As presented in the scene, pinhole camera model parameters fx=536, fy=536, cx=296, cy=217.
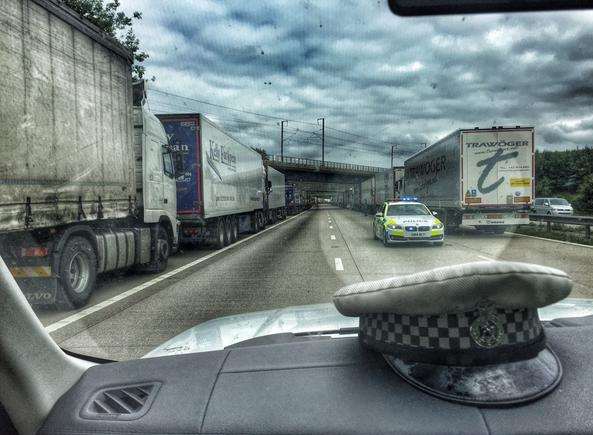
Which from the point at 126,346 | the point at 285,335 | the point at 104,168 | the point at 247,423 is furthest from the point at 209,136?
the point at 247,423

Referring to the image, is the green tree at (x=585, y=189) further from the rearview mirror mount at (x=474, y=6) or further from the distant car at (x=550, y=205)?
the rearview mirror mount at (x=474, y=6)

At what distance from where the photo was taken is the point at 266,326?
284 centimetres

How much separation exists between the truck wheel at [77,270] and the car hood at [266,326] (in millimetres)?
4059

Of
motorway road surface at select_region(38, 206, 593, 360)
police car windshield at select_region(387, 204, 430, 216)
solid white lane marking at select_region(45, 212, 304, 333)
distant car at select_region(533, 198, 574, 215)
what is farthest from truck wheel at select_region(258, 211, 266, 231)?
police car windshield at select_region(387, 204, 430, 216)

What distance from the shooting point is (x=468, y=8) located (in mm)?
1745

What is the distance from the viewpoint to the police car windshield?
11.3 metres

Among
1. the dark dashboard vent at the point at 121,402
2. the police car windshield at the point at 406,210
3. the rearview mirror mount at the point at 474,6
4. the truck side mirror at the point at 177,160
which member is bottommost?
the dark dashboard vent at the point at 121,402

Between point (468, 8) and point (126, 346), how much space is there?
3.61 meters

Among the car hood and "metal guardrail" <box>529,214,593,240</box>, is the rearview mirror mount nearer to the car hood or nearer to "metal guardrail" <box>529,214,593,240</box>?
the car hood

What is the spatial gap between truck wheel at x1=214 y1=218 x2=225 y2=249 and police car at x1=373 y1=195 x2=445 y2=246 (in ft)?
16.1

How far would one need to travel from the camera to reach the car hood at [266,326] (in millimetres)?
2473

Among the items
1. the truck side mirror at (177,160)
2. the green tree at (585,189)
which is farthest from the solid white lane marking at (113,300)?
the green tree at (585,189)

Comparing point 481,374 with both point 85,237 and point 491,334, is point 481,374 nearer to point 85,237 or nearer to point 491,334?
point 491,334

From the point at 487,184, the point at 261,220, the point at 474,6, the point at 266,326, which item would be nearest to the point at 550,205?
the point at 261,220
